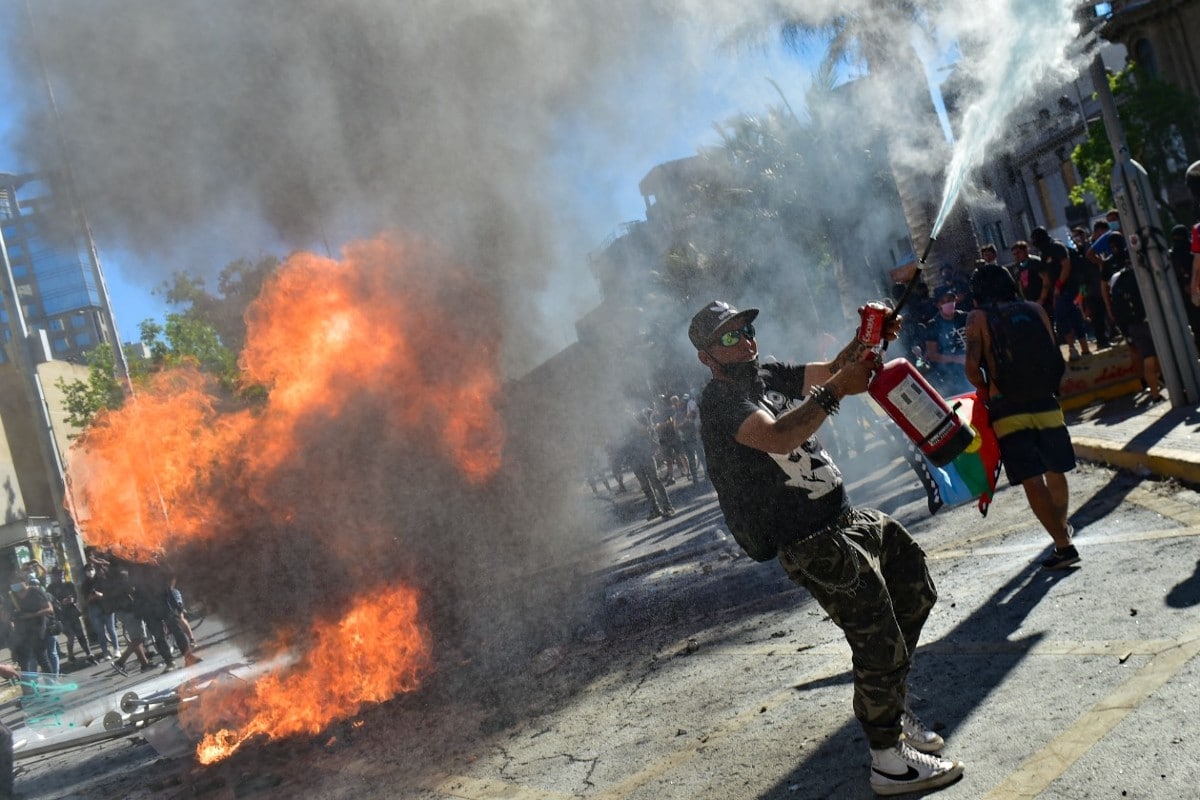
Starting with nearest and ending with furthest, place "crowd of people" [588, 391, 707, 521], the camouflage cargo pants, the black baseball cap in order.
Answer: the camouflage cargo pants
the black baseball cap
"crowd of people" [588, 391, 707, 521]

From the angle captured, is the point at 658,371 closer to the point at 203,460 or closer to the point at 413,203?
the point at 413,203

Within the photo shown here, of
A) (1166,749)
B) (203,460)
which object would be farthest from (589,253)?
(1166,749)

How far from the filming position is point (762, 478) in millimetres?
3363

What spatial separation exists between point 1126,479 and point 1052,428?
189cm

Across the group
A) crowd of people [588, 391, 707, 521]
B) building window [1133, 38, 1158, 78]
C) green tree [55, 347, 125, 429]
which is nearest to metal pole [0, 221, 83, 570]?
crowd of people [588, 391, 707, 521]

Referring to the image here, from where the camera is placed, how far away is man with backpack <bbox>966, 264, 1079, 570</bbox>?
5.08 m

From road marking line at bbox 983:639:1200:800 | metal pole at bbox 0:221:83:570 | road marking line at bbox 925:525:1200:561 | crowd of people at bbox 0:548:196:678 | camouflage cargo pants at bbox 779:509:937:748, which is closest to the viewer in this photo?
road marking line at bbox 983:639:1200:800

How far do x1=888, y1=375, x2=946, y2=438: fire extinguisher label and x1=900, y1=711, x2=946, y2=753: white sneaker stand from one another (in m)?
0.97

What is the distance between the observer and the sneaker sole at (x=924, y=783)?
3162 mm

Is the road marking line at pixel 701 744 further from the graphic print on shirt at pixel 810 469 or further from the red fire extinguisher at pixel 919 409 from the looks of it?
the red fire extinguisher at pixel 919 409

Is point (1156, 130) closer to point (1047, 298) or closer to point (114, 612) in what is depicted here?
point (1047, 298)

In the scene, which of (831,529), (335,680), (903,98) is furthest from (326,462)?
(903,98)

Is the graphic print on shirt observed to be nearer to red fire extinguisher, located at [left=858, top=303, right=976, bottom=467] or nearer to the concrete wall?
red fire extinguisher, located at [left=858, top=303, right=976, bottom=467]

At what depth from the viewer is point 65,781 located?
24.9 ft
